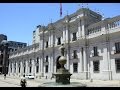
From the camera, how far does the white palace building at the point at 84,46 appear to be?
3422 cm

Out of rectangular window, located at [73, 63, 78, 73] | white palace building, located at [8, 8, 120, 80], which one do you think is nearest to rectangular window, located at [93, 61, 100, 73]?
white palace building, located at [8, 8, 120, 80]

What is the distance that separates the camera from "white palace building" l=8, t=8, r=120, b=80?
34.2m

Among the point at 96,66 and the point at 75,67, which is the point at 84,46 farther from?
the point at 75,67

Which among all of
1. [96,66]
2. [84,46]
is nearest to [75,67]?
[84,46]

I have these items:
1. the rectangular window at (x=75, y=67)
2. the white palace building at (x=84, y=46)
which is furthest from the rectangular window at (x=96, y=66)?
the rectangular window at (x=75, y=67)

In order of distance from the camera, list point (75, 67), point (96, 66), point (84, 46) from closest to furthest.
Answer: point (96, 66), point (84, 46), point (75, 67)

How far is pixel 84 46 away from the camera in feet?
130

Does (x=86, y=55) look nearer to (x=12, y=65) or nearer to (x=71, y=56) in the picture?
(x=71, y=56)

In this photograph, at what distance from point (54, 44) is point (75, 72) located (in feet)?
35.9

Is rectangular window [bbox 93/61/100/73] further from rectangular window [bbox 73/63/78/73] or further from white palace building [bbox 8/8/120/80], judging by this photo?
rectangular window [bbox 73/63/78/73]

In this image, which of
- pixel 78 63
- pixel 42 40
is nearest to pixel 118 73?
pixel 78 63

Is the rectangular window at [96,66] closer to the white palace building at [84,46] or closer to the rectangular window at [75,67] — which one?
the white palace building at [84,46]

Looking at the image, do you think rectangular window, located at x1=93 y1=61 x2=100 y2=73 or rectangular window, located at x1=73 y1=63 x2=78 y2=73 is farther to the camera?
rectangular window, located at x1=73 y1=63 x2=78 y2=73

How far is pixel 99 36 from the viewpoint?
36.4 meters
